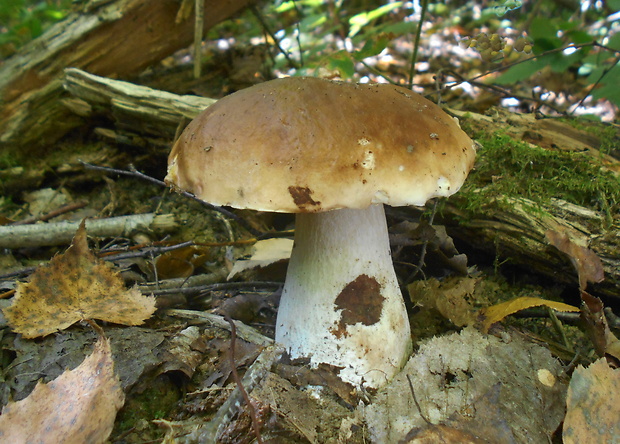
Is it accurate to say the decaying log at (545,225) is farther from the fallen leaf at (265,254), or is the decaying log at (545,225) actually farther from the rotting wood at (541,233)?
the fallen leaf at (265,254)

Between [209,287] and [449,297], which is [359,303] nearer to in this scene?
[449,297]

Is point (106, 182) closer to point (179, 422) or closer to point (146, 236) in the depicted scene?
point (146, 236)

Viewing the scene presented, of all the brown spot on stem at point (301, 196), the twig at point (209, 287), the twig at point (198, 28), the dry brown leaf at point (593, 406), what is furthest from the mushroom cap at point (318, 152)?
the twig at point (198, 28)

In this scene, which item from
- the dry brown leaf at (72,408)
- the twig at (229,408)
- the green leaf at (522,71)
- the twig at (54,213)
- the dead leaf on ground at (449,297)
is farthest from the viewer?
the green leaf at (522,71)

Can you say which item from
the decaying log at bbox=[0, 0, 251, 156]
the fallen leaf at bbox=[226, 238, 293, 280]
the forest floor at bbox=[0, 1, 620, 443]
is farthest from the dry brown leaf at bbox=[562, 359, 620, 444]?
the decaying log at bbox=[0, 0, 251, 156]

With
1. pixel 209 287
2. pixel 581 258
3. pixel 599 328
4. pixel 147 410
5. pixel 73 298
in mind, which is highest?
pixel 73 298

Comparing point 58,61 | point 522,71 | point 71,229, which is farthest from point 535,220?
point 58,61

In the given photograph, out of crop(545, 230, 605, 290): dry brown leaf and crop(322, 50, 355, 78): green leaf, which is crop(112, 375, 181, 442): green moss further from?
crop(322, 50, 355, 78): green leaf

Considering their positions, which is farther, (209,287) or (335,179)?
(209,287)

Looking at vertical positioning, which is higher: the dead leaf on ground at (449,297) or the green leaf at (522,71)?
the green leaf at (522,71)
